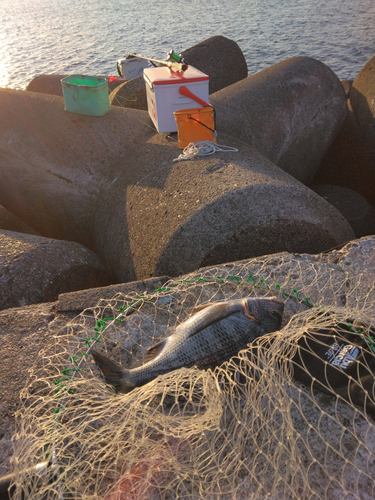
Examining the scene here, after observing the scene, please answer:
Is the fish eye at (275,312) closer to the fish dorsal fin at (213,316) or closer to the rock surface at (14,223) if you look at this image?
the fish dorsal fin at (213,316)

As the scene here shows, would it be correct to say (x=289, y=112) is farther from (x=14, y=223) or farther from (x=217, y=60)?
(x=14, y=223)

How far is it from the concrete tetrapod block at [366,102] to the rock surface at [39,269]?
442 centimetres

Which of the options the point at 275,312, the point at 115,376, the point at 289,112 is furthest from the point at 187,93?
the point at 115,376

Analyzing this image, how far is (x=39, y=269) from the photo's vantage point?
3.32 m

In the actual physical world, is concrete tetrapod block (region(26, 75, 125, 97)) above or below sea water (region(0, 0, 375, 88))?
above

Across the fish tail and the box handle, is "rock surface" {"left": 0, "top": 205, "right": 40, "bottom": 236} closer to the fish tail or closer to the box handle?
the box handle

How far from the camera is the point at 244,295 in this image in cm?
261

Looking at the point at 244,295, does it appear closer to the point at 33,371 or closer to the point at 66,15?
the point at 33,371

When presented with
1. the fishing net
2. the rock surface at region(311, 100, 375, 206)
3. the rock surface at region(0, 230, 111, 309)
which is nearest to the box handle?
the rock surface at region(0, 230, 111, 309)

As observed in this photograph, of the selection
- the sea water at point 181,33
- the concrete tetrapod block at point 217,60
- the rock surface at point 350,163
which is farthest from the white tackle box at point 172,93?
the sea water at point 181,33

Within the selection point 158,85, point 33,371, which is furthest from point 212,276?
point 158,85

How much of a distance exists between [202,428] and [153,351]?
0.57 m

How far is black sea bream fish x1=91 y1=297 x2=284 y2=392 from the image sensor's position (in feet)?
6.60

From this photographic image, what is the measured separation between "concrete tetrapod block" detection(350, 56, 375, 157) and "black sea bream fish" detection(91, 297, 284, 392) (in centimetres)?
456
